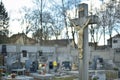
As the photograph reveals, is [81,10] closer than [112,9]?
Yes

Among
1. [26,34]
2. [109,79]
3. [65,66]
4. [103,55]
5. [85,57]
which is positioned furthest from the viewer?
[26,34]

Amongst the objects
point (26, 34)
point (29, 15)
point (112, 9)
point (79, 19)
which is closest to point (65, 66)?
point (79, 19)

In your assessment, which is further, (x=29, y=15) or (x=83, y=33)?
(x=29, y=15)

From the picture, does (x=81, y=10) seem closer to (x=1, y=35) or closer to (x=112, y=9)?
(x=112, y=9)

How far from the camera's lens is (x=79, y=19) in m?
10.3

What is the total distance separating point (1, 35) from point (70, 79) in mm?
30744

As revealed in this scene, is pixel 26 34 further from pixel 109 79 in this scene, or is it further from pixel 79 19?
pixel 79 19

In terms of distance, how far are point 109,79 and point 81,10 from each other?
23.9 feet

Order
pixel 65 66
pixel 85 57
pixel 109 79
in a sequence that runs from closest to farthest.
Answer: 1. pixel 85 57
2. pixel 109 79
3. pixel 65 66

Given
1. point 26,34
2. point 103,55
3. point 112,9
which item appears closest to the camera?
point 103,55

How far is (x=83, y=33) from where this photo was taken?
398 inches

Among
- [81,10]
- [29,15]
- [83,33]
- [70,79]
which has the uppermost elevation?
[29,15]

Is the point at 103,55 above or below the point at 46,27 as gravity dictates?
below

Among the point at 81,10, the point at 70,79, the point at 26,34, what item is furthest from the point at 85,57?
the point at 26,34
